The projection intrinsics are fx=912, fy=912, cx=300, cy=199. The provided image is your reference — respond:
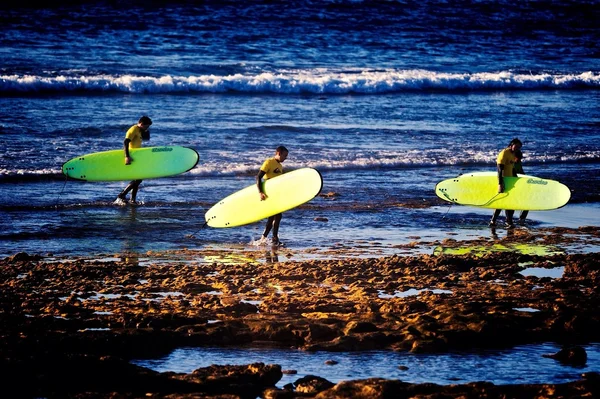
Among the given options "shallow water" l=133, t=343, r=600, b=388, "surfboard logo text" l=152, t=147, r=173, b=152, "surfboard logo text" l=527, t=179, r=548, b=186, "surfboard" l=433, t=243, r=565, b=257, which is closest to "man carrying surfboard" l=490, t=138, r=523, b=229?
"surfboard logo text" l=527, t=179, r=548, b=186

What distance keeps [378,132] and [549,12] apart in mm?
23855

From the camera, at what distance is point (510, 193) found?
1427 centimetres

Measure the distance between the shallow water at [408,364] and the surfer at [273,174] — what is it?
5.18 metres

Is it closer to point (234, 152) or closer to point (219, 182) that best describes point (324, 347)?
point (219, 182)

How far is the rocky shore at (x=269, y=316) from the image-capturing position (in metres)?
6.57

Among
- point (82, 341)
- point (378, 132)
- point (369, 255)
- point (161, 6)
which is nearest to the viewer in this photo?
point (82, 341)

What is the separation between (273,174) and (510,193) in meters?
3.84

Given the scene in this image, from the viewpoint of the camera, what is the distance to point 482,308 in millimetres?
8516

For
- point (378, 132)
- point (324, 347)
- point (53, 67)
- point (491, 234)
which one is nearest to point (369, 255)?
point (491, 234)

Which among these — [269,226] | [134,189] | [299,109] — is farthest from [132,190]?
[299,109]

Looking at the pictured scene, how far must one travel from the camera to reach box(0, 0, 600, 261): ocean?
46.1 feet

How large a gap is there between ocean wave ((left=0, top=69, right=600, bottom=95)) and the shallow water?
20.7 meters

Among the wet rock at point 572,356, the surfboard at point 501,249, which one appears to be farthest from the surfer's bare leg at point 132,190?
the wet rock at point 572,356

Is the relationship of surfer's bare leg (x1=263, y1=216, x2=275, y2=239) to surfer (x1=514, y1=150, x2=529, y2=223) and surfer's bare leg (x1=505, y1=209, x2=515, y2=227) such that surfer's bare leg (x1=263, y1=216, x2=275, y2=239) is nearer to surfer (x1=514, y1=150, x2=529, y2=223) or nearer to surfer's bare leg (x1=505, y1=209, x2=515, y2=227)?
surfer's bare leg (x1=505, y1=209, x2=515, y2=227)
